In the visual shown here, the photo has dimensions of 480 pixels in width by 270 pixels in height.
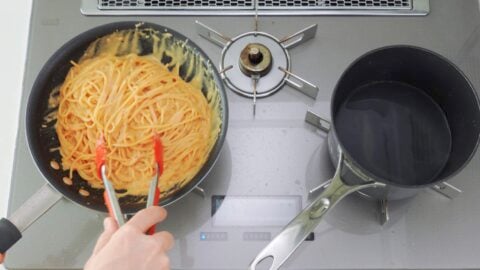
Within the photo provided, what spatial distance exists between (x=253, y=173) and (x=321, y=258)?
171mm

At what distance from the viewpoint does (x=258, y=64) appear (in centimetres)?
86

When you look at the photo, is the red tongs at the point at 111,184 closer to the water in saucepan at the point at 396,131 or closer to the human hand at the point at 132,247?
the human hand at the point at 132,247

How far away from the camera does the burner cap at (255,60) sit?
0.85 m

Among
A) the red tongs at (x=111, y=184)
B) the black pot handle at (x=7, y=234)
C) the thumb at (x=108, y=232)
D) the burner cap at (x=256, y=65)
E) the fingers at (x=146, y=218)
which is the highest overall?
the burner cap at (x=256, y=65)

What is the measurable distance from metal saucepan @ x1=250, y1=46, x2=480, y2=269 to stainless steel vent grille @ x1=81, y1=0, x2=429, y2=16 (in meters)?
0.17

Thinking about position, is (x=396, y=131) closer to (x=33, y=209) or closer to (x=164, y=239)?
(x=164, y=239)

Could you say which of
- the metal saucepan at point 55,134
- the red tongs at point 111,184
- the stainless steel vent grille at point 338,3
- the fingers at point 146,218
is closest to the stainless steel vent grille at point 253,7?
the stainless steel vent grille at point 338,3

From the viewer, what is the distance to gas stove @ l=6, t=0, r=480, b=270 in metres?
0.81

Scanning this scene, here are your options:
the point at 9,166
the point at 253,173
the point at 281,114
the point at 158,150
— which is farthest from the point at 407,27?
the point at 9,166

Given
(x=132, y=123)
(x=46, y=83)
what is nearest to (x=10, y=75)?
(x=46, y=83)

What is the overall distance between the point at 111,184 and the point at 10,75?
352mm

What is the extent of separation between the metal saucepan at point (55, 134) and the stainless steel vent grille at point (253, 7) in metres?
0.12

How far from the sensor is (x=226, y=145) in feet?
2.81

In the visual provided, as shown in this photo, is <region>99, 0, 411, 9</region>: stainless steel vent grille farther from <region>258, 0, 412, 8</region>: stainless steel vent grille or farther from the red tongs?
the red tongs
